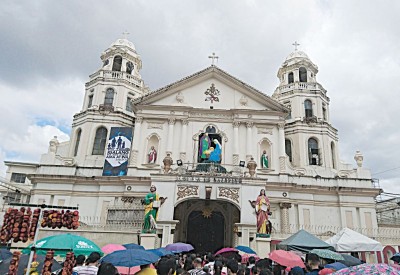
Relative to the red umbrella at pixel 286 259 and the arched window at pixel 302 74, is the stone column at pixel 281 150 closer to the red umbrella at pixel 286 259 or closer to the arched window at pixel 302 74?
the arched window at pixel 302 74

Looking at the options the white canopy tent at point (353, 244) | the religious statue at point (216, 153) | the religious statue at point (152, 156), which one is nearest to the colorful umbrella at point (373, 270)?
the white canopy tent at point (353, 244)

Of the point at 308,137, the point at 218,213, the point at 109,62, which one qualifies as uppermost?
the point at 109,62

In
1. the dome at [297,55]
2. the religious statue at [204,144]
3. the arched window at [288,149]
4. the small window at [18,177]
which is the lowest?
the small window at [18,177]

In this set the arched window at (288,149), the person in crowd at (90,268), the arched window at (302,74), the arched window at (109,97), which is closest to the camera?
the person in crowd at (90,268)

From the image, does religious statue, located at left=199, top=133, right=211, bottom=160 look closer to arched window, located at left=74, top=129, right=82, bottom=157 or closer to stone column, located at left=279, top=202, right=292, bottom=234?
stone column, located at left=279, top=202, right=292, bottom=234

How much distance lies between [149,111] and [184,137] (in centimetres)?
385

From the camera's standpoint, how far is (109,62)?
31344 millimetres

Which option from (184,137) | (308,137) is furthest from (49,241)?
(308,137)

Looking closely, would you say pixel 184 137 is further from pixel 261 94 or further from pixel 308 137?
pixel 308 137

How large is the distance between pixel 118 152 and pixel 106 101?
669 centimetres

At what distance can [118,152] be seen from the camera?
2525cm

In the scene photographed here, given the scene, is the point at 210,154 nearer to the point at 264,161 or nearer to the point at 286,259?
the point at 264,161

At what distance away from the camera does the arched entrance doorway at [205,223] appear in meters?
22.3

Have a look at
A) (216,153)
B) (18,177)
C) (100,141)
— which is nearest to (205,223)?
(216,153)
